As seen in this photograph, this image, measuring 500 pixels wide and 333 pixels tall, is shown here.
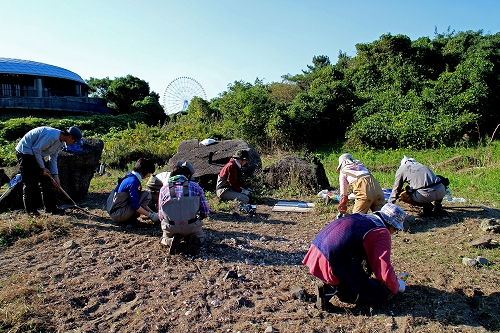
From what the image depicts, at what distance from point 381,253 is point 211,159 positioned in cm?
627

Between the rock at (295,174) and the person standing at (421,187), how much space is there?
235 centimetres

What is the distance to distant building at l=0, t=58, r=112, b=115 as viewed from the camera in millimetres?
26453

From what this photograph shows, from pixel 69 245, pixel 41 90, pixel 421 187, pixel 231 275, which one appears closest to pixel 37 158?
pixel 69 245

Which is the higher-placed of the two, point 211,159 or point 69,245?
point 211,159

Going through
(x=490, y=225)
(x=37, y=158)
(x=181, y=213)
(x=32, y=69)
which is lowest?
(x=490, y=225)

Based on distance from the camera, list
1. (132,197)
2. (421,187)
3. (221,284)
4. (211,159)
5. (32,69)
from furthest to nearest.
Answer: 1. (32,69)
2. (211,159)
3. (421,187)
4. (132,197)
5. (221,284)

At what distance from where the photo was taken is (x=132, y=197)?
5387mm

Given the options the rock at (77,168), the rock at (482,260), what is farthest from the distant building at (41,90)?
the rock at (482,260)

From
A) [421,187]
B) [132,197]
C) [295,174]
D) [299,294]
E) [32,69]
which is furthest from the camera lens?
[32,69]

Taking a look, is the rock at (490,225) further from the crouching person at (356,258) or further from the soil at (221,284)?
the crouching person at (356,258)

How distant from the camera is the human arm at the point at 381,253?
3244 millimetres

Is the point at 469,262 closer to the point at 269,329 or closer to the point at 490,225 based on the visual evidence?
the point at 490,225

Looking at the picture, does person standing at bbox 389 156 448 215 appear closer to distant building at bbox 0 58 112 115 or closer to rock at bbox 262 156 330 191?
rock at bbox 262 156 330 191

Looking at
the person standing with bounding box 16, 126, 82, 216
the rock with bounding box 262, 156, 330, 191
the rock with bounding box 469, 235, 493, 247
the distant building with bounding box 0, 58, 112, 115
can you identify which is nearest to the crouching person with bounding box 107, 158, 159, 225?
the person standing with bounding box 16, 126, 82, 216
